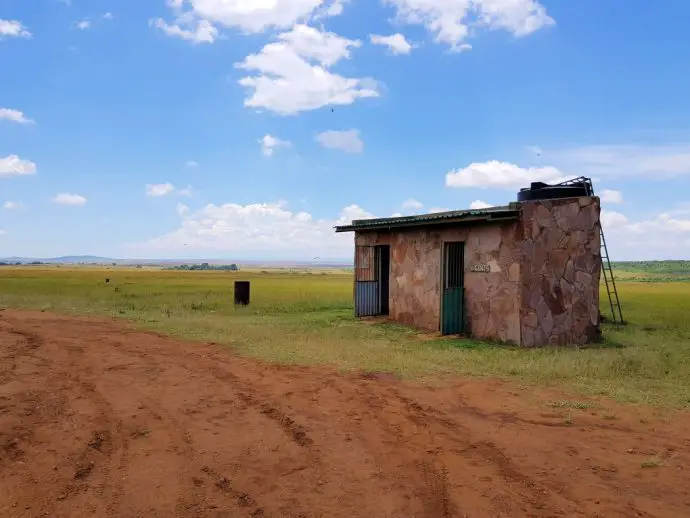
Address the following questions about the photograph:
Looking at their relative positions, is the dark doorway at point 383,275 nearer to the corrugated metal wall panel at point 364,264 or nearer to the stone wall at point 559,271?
the corrugated metal wall panel at point 364,264

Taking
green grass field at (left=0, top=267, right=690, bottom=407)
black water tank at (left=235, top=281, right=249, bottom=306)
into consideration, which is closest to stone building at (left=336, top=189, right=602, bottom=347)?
Answer: green grass field at (left=0, top=267, right=690, bottom=407)

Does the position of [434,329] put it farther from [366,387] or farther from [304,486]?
[304,486]

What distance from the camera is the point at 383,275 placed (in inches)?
802

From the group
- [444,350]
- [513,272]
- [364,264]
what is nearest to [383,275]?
[364,264]

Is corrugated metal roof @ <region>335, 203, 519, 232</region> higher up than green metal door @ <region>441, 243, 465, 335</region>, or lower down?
higher up

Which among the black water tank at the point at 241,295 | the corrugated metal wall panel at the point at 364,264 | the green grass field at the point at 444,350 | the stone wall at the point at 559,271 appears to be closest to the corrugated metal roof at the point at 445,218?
the stone wall at the point at 559,271

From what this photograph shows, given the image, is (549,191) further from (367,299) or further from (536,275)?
(367,299)

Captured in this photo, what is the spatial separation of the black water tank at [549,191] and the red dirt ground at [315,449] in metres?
6.47

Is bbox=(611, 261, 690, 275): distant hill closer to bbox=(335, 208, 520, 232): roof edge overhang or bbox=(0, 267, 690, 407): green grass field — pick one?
bbox=(0, 267, 690, 407): green grass field

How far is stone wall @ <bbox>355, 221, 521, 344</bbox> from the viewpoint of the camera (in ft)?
43.7

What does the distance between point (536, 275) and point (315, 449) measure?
8.91m

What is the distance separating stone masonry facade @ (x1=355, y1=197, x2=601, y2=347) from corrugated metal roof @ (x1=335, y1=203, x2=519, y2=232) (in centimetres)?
30

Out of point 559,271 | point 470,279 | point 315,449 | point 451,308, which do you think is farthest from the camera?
point 451,308

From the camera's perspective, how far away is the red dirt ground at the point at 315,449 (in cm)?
469
